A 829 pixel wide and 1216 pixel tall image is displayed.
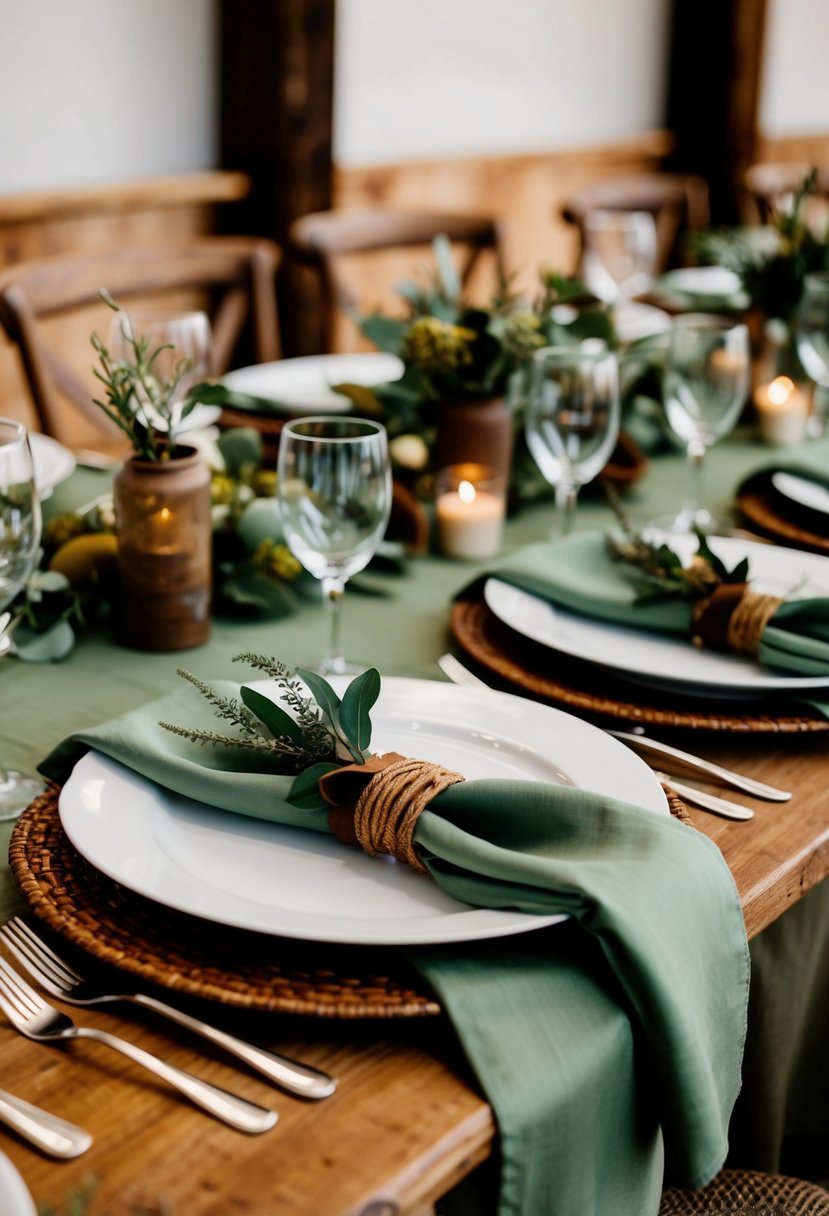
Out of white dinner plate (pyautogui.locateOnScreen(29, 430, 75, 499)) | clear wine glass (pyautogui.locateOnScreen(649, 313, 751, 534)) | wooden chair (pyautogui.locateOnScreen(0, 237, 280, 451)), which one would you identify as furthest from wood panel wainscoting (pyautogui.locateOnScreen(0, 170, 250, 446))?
clear wine glass (pyautogui.locateOnScreen(649, 313, 751, 534))

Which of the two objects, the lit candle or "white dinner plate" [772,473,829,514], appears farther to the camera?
the lit candle

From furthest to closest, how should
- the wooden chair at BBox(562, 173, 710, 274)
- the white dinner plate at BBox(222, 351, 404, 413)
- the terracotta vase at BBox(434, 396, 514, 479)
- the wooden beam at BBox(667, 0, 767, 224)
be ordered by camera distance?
the wooden beam at BBox(667, 0, 767, 224), the wooden chair at BBox(562, 173, 710, 274), the white dinner plate at BBox(222, 351, 404, 413), the terracotta vase at BBox(434, 396, 514, 479)

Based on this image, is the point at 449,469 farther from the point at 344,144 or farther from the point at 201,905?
the point at 344,144

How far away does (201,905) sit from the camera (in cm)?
64

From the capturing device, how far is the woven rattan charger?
604 mm

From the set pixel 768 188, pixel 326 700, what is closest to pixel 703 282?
pixel 768 188

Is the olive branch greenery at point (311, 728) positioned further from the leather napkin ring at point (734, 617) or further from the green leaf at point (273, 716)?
the leather napkin ring at point (734, 617)

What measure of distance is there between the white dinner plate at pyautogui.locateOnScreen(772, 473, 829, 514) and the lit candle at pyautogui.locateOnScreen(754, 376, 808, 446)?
0.30 m

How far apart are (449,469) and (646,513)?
9.6 inches

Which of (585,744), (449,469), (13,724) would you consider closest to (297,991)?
(585,744)

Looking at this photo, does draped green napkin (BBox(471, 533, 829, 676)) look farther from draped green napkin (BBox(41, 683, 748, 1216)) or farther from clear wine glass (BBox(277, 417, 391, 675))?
draped green napkin (BBox(41, 683, 748, 1216))

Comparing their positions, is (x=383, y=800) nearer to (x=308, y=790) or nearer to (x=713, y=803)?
(x=308, y=790)

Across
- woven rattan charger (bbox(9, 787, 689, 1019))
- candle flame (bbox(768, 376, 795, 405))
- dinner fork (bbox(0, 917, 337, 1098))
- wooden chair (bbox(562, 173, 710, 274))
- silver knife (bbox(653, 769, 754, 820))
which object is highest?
wooden chair (bbox(562, 173, 710, 274))

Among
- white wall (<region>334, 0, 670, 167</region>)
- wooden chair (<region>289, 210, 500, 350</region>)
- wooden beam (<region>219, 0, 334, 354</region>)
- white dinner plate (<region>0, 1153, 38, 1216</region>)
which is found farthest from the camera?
white wall (<region>334, 0, 670, 167</region>)
